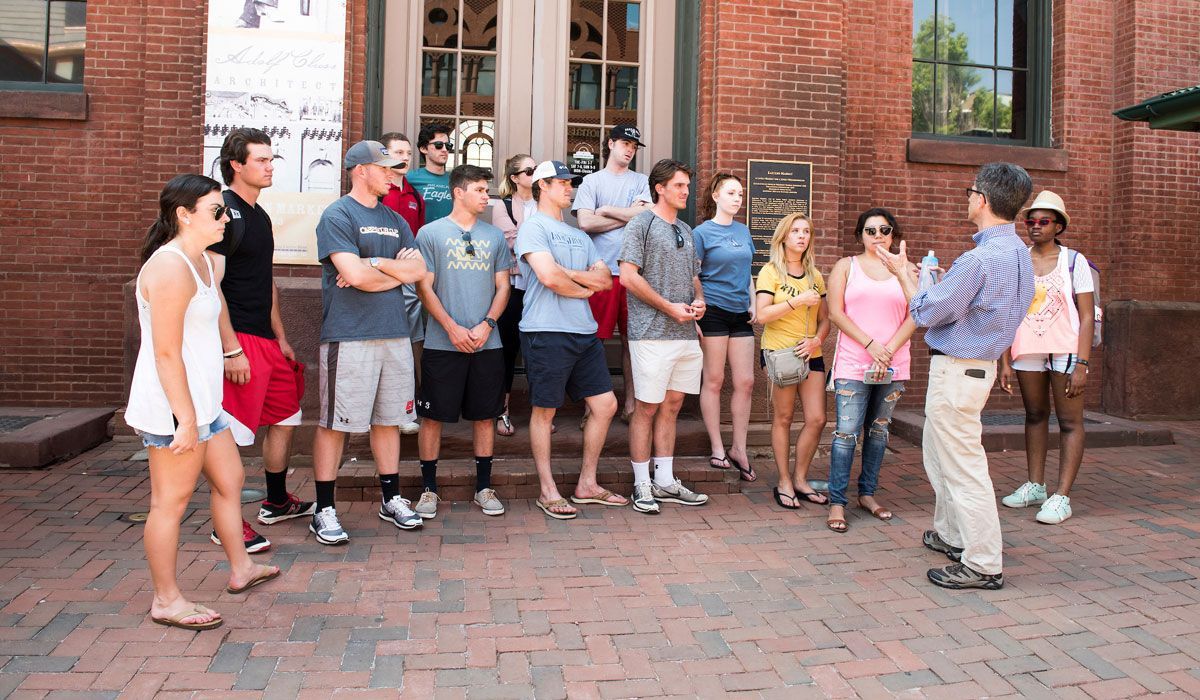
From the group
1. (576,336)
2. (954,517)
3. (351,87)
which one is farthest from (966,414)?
(351,87)

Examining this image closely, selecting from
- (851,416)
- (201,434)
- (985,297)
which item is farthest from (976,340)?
(201,434)

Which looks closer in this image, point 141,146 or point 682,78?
point 141,146

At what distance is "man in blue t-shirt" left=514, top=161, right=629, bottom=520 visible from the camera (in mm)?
5609

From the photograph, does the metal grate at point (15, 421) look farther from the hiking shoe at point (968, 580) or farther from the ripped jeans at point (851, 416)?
the hiking shoe at point (968, 580)

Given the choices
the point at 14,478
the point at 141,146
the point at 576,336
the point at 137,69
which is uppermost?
the point at 137,69

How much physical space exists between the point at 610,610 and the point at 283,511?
7.55ft

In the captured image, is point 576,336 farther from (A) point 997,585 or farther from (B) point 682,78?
(B) point 682,78

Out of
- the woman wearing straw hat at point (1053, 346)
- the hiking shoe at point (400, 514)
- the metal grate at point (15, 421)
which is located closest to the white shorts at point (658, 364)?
the hiking shoe at point (400, 514)

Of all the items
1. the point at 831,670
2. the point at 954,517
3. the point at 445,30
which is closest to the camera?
the point at 831,670

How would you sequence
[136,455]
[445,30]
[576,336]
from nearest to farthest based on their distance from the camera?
1. [576,336]
2. [136,455]
3. [445,30]

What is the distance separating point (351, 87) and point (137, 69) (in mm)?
1925

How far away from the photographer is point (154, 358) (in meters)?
3.78

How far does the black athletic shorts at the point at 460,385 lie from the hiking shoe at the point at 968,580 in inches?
105

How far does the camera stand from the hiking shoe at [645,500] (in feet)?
18.8
